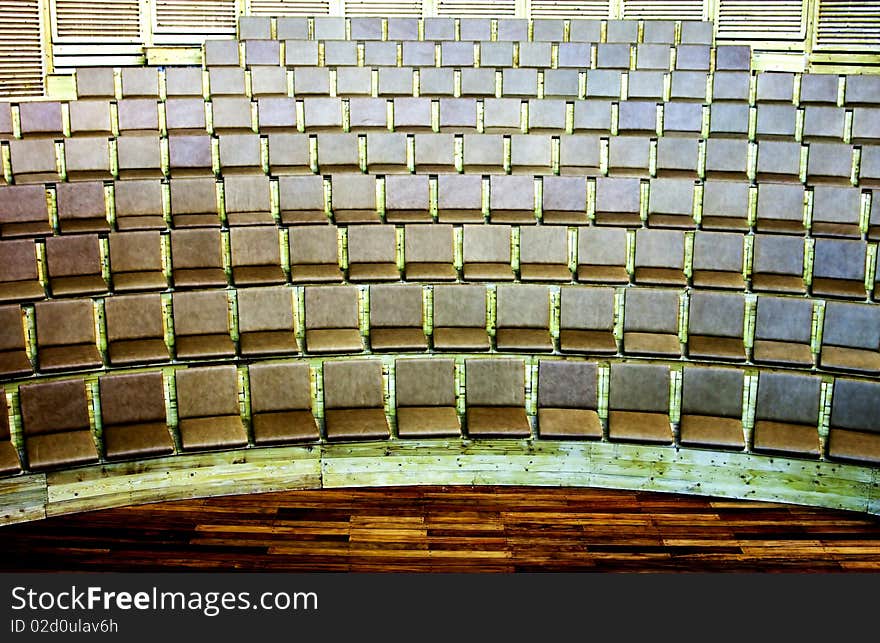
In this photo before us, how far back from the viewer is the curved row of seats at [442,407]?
0.85m

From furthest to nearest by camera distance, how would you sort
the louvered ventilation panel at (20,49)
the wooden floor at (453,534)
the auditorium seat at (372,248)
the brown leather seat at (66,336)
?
the louvered ventilation panel at (20,49) → the auditorium seat at (372,248) → the brown leather seat at (66,336) → the wooden floor at (453,534)

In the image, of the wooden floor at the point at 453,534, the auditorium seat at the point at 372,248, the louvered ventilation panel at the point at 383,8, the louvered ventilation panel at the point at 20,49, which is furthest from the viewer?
the louvered ventilation panel at the point at 383,8

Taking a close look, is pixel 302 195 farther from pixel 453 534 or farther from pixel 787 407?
pixel 787 407

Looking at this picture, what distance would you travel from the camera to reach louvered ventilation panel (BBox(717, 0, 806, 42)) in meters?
1.37

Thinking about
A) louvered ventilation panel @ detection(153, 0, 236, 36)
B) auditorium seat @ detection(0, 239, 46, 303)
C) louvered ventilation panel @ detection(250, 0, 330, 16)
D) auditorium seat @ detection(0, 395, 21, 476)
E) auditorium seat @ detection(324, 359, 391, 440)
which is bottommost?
auditorium seat @ detection(0, 395, 21, 476)

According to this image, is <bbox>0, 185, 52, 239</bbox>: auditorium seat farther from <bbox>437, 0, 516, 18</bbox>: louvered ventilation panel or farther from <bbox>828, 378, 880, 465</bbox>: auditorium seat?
<bbox>828, 378, 880, 465</bbox>: auditorium seat

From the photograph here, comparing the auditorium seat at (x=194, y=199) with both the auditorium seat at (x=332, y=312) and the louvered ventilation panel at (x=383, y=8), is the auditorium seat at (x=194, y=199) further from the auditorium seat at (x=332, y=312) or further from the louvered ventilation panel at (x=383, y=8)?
the louvered ventilation panel at (x=383, y=8)

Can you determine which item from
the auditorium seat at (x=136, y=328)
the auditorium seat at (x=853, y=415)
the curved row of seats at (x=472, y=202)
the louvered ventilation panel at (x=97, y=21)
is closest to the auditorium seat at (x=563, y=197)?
the curved row of seats at (x=472, y=202)

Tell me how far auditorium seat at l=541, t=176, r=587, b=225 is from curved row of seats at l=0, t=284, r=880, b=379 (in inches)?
4.9

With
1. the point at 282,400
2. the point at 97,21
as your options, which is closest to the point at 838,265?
the point at 282,400

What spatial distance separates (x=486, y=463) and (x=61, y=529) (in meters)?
0.39

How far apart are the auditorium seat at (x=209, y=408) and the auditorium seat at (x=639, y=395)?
36 cm

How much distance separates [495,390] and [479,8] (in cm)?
74

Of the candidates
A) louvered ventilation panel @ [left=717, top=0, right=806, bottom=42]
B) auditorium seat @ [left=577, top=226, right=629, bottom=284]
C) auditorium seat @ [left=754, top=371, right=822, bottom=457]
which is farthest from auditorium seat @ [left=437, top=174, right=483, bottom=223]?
louvered ventilation panel @ [left=717, top=0, right=806, bottom=42]
